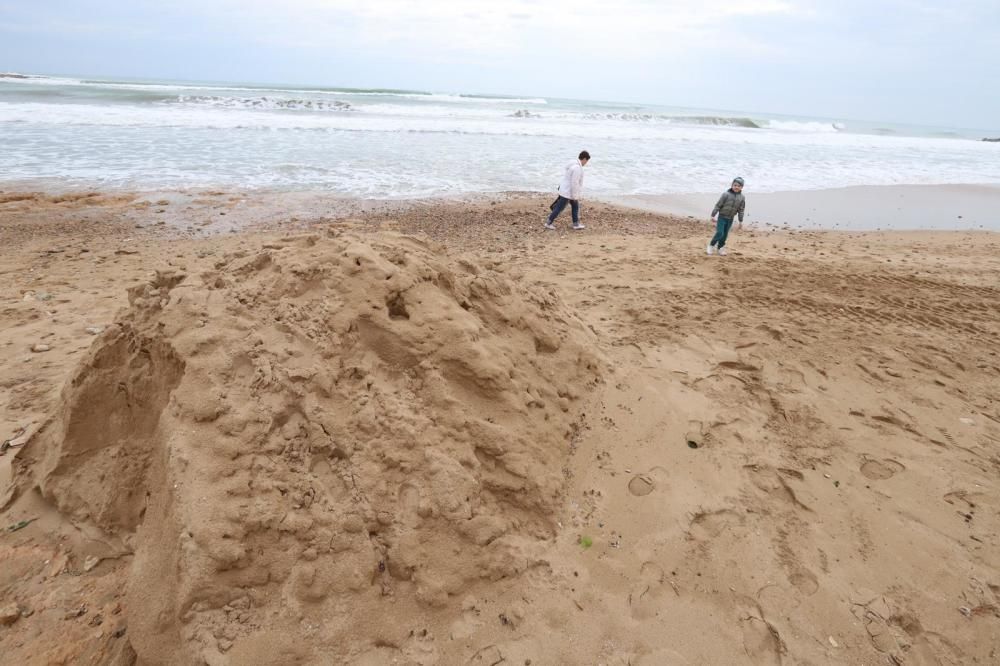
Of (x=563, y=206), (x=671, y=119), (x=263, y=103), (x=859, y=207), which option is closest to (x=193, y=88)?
(x=263, y=103)

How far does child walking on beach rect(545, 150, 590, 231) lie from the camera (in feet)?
25.8

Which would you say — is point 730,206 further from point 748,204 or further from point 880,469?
point 748,204

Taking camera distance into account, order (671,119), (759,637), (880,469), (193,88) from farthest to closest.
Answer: (193,88) → (671,119) → (880,469) → (759,637)

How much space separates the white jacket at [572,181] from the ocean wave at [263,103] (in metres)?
22.2

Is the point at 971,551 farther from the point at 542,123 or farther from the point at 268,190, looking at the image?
the point at 542,123

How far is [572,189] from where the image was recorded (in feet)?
26.2

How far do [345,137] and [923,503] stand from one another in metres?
18.1

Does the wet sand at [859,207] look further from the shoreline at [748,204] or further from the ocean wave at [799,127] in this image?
the ocean wave at [799,127]

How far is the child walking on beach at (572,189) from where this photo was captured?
7879mm

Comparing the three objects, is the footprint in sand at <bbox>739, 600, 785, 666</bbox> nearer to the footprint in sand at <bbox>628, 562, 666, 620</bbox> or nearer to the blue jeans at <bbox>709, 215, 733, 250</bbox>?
the footprint in sand at <bbox>628, 562, 666, 620</bbox>

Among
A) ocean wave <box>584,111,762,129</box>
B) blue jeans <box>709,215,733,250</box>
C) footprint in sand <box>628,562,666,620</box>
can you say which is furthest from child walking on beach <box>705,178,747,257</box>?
ocean wave <box>584,111,762,129</box>

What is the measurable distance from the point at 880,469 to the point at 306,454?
3186 mm

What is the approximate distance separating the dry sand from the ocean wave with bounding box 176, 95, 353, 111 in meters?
25.6

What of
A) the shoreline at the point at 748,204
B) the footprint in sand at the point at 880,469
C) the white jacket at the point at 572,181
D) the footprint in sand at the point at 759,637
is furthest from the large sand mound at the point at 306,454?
the shoreline at the point at 748,204
